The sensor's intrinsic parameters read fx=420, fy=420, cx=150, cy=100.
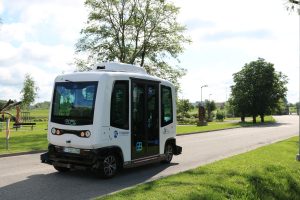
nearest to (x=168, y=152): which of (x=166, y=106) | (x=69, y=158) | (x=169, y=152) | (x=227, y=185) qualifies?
(x=169, y=152)

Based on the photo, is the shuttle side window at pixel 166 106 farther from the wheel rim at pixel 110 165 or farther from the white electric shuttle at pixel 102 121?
the wheel rim at pixel 110 165

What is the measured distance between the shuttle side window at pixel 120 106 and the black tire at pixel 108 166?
32.7 inches

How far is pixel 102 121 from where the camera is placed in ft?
34.2

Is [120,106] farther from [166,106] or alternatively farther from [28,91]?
[28,91]

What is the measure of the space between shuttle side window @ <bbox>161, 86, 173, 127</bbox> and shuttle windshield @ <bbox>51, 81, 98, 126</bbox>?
3.09m

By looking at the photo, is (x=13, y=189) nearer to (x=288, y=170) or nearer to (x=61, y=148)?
(x=61, y=148)

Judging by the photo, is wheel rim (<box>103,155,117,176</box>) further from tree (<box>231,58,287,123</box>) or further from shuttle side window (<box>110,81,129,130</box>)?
tree (<box>231,58,287,123</box>)

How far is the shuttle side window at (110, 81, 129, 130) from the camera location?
10.8 m

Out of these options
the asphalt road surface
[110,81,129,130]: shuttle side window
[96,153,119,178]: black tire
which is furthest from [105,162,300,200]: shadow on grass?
[110,81,129,130]: shuttle side window

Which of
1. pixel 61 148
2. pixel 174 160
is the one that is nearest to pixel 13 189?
pixel 61 148

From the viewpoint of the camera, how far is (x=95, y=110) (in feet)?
34.1

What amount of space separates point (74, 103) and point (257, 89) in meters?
53.7

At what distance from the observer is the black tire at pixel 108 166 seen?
1047 centimetres

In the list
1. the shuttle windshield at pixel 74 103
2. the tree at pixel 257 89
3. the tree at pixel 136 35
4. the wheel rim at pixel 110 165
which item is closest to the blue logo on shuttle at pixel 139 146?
the wheel rim at pixel 110 165
